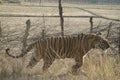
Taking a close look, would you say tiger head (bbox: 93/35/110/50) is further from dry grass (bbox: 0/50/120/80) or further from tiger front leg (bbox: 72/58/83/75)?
tiger front leg (bbox: 72/58/83/75)

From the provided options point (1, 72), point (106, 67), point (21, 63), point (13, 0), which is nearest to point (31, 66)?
point (21, 63)

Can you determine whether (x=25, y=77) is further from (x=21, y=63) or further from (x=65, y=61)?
(x=65, y=61)

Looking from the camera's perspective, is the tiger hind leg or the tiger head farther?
the tiger head

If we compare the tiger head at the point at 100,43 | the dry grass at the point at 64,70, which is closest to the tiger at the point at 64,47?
the tiger head at the point at 100,43

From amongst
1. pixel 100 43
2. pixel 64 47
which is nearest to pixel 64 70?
pixel 64 47

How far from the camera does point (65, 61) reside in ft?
21.3

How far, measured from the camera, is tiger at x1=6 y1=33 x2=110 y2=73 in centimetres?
604

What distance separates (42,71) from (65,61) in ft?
1.85

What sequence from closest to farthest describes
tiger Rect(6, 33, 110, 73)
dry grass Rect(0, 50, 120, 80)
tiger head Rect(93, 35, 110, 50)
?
dry grass Rect(0, 50, 120, 80) < tiger Rect(6, 33, 110, 73) < tiger head Rect(93, 35, 110, 50)

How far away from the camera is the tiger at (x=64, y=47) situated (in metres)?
6.04

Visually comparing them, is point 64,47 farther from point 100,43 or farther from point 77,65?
point 100,43

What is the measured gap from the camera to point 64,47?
6.26 meters

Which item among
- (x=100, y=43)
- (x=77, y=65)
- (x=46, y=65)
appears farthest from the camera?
(x=100, y=43)

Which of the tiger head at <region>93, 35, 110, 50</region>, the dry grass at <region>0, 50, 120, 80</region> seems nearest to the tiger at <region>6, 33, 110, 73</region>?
the tiger head at <region>93, 35, 110, 50</region>
